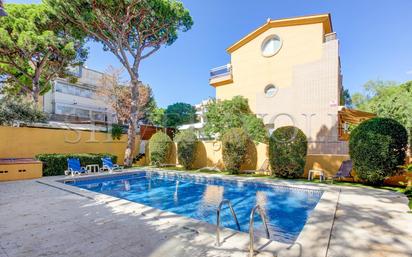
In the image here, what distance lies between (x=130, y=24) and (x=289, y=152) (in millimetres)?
16988

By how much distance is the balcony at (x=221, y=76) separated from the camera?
21.9 m

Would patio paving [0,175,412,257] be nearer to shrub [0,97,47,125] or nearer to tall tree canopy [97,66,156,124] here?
shrub [0,97,47,125]

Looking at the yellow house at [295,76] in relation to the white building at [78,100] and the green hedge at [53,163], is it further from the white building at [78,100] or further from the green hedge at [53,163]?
the white building at [78,100]

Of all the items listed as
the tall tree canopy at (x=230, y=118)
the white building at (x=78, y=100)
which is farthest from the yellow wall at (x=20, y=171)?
the white building at (x=78, y=100)

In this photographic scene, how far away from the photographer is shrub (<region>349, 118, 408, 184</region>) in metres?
9.52

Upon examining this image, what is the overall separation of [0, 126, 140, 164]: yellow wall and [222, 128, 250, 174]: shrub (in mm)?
11688

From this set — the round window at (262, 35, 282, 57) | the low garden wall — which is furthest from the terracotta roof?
the low garden wall

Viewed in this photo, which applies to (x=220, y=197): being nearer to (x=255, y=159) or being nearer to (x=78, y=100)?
(x=255, y=159)

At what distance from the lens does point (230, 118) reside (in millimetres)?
17734

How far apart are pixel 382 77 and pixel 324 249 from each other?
43.9 m

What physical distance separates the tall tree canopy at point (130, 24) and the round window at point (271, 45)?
7.37m

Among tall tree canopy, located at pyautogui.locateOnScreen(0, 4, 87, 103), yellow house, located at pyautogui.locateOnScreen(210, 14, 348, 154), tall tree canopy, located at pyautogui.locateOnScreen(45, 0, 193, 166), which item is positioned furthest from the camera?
tall tree canopy, located at pyautogui.locateOnScreen(0, 4, 87, 103)

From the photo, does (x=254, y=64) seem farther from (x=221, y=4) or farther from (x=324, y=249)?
(x=324, y=249)

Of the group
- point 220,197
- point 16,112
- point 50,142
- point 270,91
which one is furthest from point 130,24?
point 220,197
